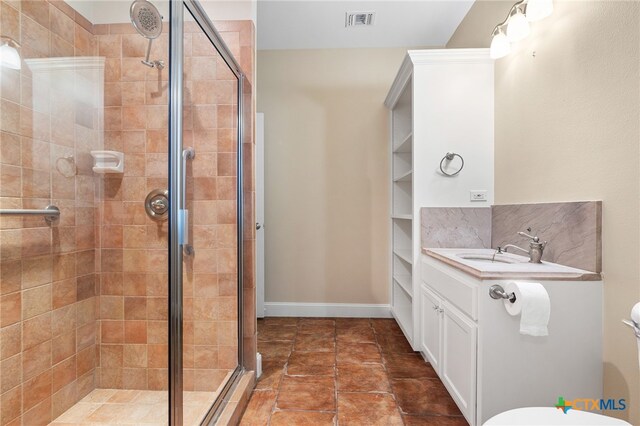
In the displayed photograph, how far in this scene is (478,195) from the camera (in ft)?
7.62

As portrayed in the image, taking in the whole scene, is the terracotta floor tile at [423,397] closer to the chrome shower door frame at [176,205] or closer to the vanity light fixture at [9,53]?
the chrome shower door frame at [176,205]

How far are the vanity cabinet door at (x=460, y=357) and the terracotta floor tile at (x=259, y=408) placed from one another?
3.24ft

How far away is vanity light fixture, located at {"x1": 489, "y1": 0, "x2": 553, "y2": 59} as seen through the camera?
1.64 meters

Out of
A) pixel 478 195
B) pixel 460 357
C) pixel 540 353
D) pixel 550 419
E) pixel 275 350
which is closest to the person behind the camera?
pixel 550 419

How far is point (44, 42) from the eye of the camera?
1506 mm

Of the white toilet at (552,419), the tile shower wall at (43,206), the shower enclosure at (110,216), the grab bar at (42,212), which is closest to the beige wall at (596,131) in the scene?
the white toilet at (552,419)

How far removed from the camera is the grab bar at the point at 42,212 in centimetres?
138

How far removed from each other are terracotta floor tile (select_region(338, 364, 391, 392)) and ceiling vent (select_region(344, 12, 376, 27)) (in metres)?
2.81

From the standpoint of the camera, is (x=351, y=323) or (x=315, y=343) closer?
(x=315, y=343)

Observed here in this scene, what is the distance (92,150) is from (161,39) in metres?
0.67

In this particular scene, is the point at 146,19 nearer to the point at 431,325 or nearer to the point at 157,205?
the point at 157,205

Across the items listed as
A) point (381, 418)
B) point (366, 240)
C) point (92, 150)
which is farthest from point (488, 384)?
point (92, 150)

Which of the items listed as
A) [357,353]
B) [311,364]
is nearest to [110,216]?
[311,364]

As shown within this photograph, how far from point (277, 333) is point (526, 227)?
6.87 feet
